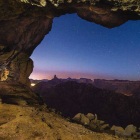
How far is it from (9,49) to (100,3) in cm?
1520

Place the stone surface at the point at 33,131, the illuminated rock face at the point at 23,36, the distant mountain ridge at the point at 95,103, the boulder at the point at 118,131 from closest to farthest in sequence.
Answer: the stone surface at the point at 33,131 < the boulder at the point at 118,131 < the illuminated rock face at the point at 23,36 < the distant mountain ridge at the point at 95,103

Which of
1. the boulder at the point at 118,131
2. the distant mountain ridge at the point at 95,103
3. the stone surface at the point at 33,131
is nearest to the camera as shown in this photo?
the stone surface at the point at 33,131

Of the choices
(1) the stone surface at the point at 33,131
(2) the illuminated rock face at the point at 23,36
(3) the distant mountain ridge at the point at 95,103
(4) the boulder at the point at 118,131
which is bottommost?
(3) the distant mountain ridge at the point at 95,103

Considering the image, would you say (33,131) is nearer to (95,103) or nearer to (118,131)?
(118,131)

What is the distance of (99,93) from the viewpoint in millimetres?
40156

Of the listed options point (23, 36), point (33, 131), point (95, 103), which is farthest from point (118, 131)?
point (95, 103)

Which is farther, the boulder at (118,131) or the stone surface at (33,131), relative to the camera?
the boulder at (118,131)

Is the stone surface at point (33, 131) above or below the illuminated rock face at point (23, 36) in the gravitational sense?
below

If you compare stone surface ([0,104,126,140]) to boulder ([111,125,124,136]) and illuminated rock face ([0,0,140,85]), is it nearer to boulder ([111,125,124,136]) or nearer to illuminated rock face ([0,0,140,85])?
boulder ([111,125,124,136])

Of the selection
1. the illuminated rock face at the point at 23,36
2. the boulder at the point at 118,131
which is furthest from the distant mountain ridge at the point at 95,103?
the boulder at the point at 118,131

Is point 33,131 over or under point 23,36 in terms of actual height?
under

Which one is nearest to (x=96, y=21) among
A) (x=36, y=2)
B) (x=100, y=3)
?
(x=100, y=3)

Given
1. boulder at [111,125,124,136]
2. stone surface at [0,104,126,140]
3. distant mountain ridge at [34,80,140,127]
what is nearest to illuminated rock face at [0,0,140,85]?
stone surface at [0,104,126,140]

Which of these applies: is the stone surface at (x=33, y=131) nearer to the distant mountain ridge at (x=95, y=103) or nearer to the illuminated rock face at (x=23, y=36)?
the illuminated rock face at (x=23, y=36)
